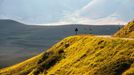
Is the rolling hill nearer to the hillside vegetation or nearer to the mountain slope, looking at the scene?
the mountain slope

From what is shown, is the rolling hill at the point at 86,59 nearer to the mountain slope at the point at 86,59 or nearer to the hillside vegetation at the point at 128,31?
the mountain slope at the point at 86,59

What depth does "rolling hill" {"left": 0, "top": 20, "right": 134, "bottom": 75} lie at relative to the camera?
72.6m

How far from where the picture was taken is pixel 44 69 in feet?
309

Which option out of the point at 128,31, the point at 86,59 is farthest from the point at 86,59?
the point at 128,31

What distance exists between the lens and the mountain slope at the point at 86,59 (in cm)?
7262

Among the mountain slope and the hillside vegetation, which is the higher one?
the hillside vegetation

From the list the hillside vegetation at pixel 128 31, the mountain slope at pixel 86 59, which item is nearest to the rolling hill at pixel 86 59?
the mountain slope at pixel 86 59

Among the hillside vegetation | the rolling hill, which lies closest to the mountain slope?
the rolling hill

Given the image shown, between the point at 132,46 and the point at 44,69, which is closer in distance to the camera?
the point at 132,46

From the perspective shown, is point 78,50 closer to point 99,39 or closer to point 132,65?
point 99,39

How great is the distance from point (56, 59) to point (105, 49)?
1861 centimetres

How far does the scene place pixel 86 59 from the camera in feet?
268

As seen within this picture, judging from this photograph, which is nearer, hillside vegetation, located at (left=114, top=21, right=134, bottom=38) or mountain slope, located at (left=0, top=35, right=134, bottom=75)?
mountain slope, located at (left=0, top=35, right=134, bottom=75)

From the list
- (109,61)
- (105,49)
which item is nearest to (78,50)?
(105,49)
